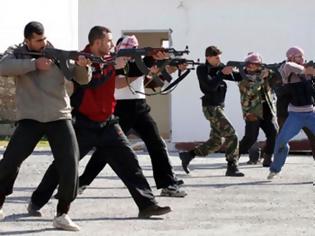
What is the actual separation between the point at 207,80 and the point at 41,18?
9840mm

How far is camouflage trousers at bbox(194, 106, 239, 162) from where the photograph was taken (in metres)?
11.1

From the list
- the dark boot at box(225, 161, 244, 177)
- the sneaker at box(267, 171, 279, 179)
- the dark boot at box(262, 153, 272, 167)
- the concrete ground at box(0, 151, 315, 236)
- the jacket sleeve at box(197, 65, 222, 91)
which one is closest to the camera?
the concrete ground at box(0, 151, 315, 236)

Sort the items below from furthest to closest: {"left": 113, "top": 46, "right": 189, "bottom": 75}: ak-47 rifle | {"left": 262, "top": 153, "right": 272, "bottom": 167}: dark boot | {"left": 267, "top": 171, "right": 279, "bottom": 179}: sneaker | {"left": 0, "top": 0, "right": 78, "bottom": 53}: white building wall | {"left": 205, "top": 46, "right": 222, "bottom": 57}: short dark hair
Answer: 1. {"left": 0, "top": 0, "right": 78, "bottom": 53}: white building wall
2. {"left": 262, "top": 153, "right": 272, "bottom": 167}: dark boot
3. {"left": 267, "top": 171, "right": 279, "bottom": 179}: sneaker
4. {"left": 205, "top": 46, "right": 222, "bottom": 57}: short dark hair
5. {"left": 113, "top": 46, "right": 189, "bottom": 75}: ak-47 rifle

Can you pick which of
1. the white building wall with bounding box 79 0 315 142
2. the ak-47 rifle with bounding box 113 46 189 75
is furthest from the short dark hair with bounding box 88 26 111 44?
the white building wall with bounding box 79 0 315 142

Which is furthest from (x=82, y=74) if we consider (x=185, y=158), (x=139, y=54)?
(x=185, y=158)

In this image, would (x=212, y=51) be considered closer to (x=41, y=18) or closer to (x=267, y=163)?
(x=267, y=163)

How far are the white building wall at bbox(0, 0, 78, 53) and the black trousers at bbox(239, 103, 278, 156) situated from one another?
5974mm

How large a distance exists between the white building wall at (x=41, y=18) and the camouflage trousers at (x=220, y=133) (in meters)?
6.99

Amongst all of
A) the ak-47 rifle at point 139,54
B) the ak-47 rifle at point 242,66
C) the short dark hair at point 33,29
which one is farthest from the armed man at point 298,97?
the short dark hair at point 33,29

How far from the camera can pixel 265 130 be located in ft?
42.0

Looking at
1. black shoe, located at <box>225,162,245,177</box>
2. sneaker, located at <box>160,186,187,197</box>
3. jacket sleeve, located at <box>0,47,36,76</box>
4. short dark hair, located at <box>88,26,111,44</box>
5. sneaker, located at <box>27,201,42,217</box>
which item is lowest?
black shoe, located at <box>225,162,245,177</box>

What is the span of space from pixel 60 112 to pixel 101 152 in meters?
0.82

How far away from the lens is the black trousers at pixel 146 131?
8930 mm

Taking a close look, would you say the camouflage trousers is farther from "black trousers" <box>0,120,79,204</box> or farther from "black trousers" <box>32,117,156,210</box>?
"black trousers" <box>0,120,79,204</box>
